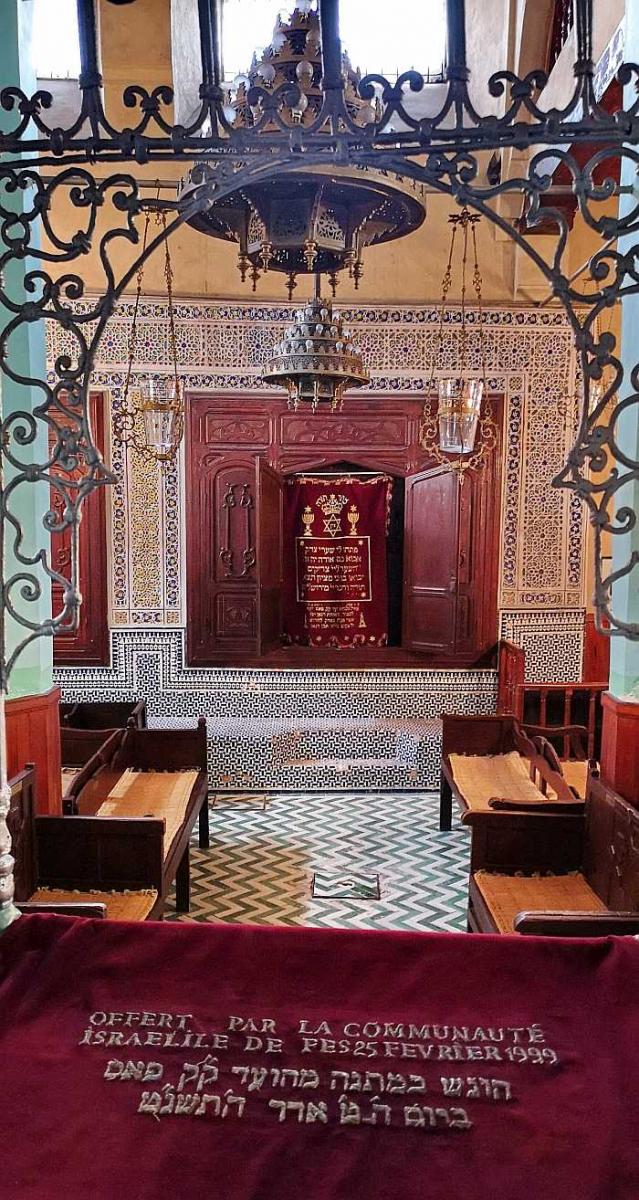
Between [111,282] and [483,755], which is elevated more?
[111,282]

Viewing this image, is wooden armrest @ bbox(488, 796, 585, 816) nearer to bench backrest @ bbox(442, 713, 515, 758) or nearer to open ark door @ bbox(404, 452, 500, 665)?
bench backrest @ bbox(442, 713, 515, 758)

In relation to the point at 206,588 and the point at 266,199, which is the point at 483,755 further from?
the point at 266,199

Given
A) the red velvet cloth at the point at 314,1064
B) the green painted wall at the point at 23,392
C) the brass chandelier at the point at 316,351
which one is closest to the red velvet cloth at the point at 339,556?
the brass chandelier at the point at 316,351

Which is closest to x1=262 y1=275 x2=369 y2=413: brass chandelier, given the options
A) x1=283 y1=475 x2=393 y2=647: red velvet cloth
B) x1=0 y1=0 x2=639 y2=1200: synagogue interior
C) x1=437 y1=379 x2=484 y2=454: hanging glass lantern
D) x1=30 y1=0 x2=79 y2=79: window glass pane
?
x1=0 y1=0 x2=639 y2=1200: synagogue interior

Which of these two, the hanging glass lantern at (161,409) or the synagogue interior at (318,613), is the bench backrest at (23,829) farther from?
the hanging glass lantern at (161,409)

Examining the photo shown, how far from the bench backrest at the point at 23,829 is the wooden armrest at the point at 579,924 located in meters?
1.91

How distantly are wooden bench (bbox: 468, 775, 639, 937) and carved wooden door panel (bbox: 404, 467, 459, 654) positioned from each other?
3355 millimetres

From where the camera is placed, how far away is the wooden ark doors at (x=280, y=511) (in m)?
7.20

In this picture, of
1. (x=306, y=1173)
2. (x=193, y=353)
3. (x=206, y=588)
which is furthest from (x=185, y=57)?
(x=306, y=1173)

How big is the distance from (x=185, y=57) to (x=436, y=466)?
3.51 m

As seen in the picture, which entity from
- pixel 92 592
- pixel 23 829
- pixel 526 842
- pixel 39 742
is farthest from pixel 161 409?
pixel 526 842

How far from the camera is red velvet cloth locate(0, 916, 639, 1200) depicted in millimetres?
1403

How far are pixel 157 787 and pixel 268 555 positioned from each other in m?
2.30

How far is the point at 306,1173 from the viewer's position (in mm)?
1402
